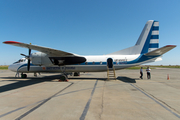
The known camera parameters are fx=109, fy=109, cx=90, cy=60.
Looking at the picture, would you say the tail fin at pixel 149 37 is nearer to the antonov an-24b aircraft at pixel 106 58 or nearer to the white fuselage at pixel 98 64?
the antonov an-24b aircraft at pixel 106 58

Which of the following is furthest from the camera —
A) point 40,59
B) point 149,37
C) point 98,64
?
point 98,64

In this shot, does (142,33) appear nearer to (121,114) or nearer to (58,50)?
(58,50)

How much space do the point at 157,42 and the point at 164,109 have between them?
11.9m

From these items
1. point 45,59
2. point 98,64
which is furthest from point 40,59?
point 98,64

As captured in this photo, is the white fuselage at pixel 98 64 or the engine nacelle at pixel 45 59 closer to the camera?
the engine nacelle at pixel 45 59

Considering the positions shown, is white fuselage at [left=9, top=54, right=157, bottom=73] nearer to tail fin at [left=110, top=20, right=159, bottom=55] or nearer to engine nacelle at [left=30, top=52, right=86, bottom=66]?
engine nacelle at [left=30, top=52, right=86, bottom=66]

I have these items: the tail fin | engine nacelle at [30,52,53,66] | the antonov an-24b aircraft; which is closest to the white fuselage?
the antonov an-24b aircraft

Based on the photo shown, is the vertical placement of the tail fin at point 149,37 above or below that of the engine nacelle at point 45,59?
above

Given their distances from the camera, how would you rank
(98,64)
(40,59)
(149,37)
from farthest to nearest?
(98,64), (149,37), (40,59)

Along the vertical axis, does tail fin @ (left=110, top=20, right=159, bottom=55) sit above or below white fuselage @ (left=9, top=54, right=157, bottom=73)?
above

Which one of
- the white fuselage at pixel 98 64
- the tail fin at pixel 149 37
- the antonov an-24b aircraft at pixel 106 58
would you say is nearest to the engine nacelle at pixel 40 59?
the antonov an-24b aircraft at pixel 106 58

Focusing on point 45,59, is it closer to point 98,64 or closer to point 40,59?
point 40,59

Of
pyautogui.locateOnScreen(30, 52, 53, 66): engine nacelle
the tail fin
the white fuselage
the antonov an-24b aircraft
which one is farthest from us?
the tail fin

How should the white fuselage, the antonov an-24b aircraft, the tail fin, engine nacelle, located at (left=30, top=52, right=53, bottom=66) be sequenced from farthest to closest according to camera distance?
1. the tail fin
2. the white fuselage
3. the antonov an-24b aircraft
4. engine nacelle, located at (left=30, top=52, right=53, bottom=66)
